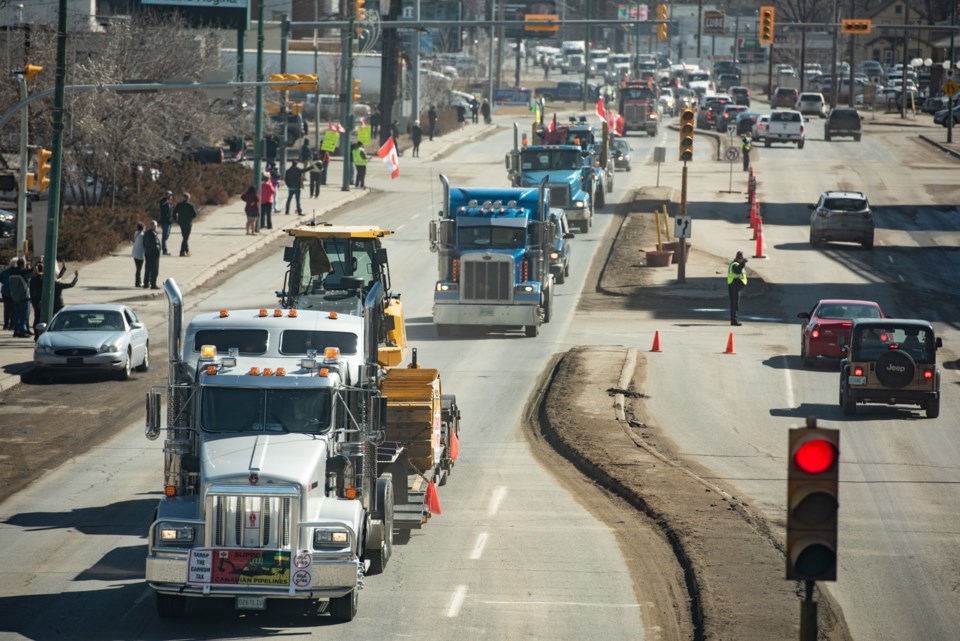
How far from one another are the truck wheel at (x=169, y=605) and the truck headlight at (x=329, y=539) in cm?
159

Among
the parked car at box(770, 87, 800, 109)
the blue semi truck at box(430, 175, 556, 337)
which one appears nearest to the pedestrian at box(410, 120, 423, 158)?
the parked car at box(770, 87, 800, 109)

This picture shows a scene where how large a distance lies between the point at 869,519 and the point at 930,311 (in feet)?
73.5

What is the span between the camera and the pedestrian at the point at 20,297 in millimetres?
33500

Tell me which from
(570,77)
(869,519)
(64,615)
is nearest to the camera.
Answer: (64,615)

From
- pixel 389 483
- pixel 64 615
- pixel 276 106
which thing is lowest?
pixel 64 615

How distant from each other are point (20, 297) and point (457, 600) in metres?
20.7

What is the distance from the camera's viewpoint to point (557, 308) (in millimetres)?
39969

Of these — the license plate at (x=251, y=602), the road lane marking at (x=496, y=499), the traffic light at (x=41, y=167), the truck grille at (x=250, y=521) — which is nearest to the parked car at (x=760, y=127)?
the traffic light at (x=41, y=167)

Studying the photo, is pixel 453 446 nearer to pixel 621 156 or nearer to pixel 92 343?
pixel 92 343

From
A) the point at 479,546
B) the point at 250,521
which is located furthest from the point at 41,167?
the point at 250,521

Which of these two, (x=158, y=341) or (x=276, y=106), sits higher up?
(x=276, y=106)

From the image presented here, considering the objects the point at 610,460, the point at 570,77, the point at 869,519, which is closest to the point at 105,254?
the point at 610,460

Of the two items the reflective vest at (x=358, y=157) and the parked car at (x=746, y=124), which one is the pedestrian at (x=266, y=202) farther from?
the parked car at (x=746, y=124)

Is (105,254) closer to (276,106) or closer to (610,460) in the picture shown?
(610,460)
